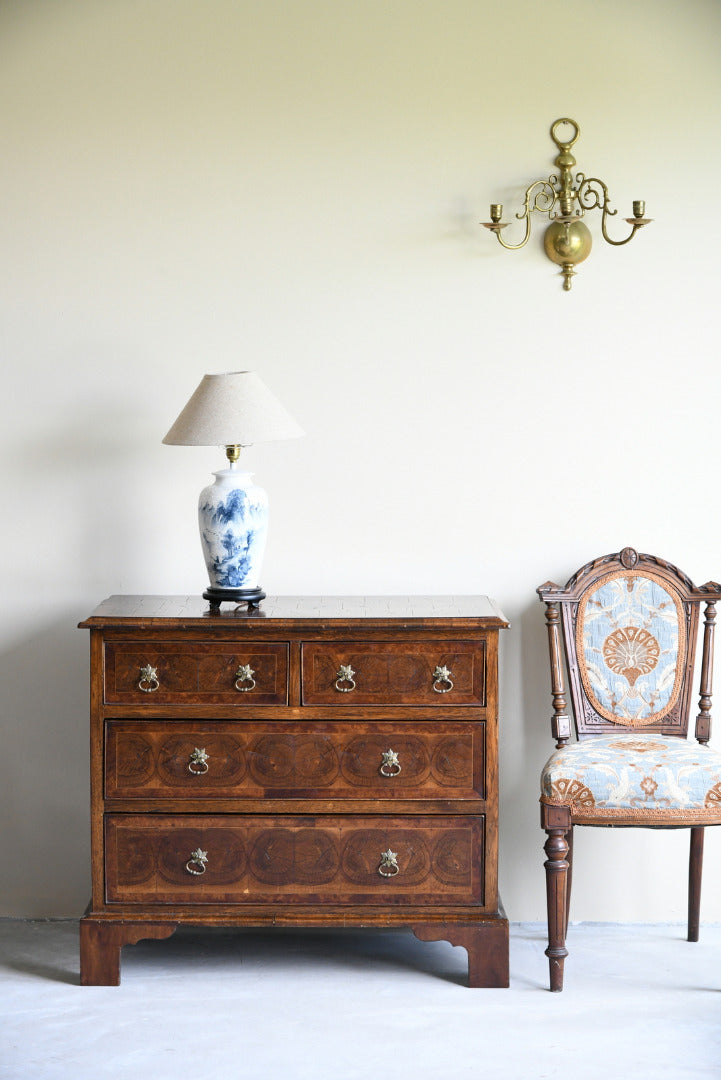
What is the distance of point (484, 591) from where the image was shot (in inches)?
133

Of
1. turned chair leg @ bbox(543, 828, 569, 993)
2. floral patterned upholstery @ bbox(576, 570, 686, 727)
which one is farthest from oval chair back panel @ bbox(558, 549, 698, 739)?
turned chair leg @ bbox(543, 828, 569, 993)

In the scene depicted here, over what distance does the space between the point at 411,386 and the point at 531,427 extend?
1.23 feet

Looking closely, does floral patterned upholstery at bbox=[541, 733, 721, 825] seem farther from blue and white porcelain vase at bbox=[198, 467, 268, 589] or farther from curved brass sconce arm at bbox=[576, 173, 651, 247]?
curved brass sconce arm at bbox=[576, 173, 651, 247]

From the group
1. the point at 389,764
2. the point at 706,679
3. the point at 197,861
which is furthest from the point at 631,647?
the point at 197,861

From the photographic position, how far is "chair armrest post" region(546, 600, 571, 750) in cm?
317

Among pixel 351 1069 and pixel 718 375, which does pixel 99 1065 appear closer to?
pixel 351 1069

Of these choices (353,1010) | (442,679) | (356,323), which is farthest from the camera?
(356,323)

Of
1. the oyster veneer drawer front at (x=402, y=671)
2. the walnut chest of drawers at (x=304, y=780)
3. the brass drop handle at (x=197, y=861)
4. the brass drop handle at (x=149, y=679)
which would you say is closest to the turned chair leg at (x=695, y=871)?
the walnut chest of drawers at (x=304, y=780)

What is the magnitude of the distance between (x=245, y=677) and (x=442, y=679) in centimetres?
50

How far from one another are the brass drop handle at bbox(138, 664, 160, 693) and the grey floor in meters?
0.76

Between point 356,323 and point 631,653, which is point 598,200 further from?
point 631,653

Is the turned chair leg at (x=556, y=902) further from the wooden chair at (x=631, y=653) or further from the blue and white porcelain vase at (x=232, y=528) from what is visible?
the blue and white porcelain vase at (x=232, y=528)

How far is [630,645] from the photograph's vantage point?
3201 millimetres

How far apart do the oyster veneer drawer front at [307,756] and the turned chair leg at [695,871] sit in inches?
28.9
